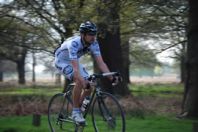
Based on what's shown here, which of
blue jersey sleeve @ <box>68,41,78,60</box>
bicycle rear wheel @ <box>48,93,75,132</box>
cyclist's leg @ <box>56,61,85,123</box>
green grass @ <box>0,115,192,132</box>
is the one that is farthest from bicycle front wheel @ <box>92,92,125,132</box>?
green grass @ <box>0,115,192,132</box>

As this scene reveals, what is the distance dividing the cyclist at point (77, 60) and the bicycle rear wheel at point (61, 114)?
29.0 inches

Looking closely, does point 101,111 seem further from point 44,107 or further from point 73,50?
point 44,107

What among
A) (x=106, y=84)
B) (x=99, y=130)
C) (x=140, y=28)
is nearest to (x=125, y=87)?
(x=106, y=84)

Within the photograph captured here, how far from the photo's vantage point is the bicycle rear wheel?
883 centimetres

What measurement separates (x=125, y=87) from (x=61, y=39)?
12.8 feet

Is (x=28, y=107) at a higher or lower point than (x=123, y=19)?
lower

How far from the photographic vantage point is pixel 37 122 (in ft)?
34.8

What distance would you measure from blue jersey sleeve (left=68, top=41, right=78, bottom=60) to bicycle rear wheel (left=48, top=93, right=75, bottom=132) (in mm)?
1388

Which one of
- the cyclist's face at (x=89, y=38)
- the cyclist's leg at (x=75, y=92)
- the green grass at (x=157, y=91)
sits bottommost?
the green grass at (x=157, y=91)

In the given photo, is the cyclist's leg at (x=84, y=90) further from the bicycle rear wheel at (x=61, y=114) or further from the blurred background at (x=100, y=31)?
the blurred background at (x=100, y=31)

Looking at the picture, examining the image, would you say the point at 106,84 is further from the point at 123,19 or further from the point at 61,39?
the point at 123,19

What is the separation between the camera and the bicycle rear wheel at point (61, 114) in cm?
883

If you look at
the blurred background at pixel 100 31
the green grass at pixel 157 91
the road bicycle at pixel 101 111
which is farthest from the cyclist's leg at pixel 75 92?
the green grass at pixel 157 91

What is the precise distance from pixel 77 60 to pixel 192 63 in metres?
6.25
